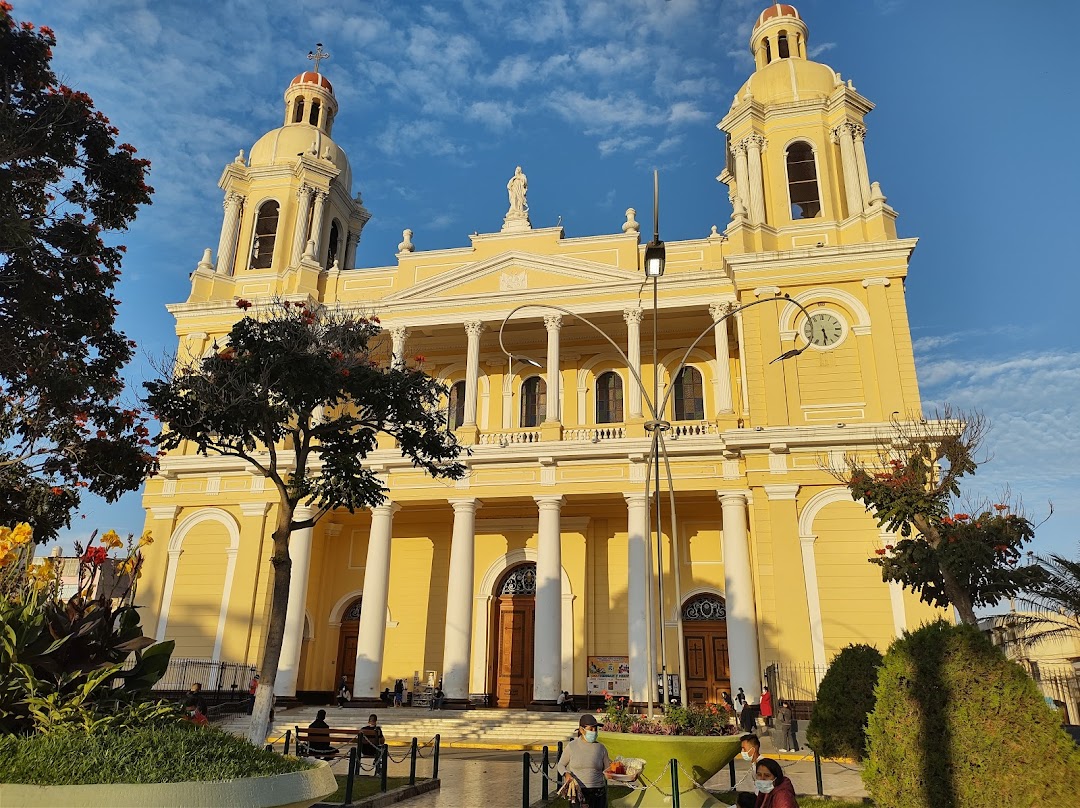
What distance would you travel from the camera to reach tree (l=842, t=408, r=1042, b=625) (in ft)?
47.2

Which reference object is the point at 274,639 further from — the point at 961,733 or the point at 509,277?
the point at 509,277

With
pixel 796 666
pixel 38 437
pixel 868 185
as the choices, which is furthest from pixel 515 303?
pixel 38 437

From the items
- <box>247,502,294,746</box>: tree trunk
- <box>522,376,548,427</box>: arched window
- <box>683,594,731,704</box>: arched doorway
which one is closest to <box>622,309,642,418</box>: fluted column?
<box>522,376,548,427</box>: arched window

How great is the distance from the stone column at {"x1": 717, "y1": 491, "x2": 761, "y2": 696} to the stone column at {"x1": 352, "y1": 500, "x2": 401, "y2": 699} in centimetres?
888

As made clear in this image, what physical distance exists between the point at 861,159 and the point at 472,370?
13262 mm

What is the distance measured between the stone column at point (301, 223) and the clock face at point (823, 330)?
53.9ft

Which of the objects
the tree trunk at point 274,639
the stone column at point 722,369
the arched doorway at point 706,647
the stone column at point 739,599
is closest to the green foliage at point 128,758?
the tree trunk at point 274,639

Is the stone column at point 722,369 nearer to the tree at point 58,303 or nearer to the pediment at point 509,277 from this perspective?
the pediment at point 509,277

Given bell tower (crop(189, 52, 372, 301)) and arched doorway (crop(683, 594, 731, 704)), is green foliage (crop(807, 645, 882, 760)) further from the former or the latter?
bell tower (crop(189, 52, 372, 301))

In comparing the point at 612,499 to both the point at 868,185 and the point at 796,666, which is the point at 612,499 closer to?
the point at 796,666

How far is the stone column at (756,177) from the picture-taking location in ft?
79.8

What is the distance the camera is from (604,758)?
25.9 feet

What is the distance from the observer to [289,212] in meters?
28.5

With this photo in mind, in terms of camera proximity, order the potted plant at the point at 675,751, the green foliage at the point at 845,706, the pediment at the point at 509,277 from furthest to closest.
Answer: the pediment at the point at 509,277
the green foliage at the point at 845,706
the potted plant at the point at 675,751
